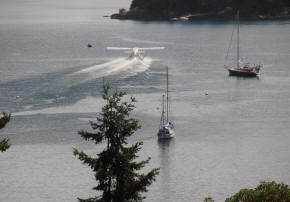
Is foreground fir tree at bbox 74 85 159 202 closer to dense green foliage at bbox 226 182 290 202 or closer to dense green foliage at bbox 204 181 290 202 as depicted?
dense green foliage at bbox 204 181 290 202

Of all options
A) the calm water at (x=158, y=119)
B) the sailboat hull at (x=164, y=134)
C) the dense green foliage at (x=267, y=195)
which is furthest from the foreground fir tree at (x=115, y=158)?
the sailboat hull at (x=164, y=134)

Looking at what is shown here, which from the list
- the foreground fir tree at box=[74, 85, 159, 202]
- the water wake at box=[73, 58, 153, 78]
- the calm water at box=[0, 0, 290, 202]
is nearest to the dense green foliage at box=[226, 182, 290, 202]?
the foreground fir tree at box=[74, 85, 159, 202]

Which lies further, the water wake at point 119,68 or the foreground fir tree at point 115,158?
the water wake at point 119,68

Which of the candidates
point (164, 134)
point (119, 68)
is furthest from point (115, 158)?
point (119, 68)

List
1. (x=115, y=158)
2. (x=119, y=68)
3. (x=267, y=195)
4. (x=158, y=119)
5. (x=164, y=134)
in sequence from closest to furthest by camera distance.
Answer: (x=267, y=195), (x=115, y=158), (x=164, y=134), (x=158, y=119), (x=119, y=68)

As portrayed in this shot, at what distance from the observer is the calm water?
66438mm

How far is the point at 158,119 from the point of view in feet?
294

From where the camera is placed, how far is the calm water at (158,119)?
6644 centimetres

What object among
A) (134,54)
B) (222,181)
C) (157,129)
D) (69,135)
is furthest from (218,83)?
(222,181)

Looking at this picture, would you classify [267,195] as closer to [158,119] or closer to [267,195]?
[267,195]

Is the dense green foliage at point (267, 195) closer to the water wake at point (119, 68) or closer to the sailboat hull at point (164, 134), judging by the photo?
the sailboat hull at point (164, 134)

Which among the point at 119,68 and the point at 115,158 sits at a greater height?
the point at 115,158

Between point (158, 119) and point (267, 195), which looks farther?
point (158, 119)

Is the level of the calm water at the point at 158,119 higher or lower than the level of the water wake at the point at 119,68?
lower
